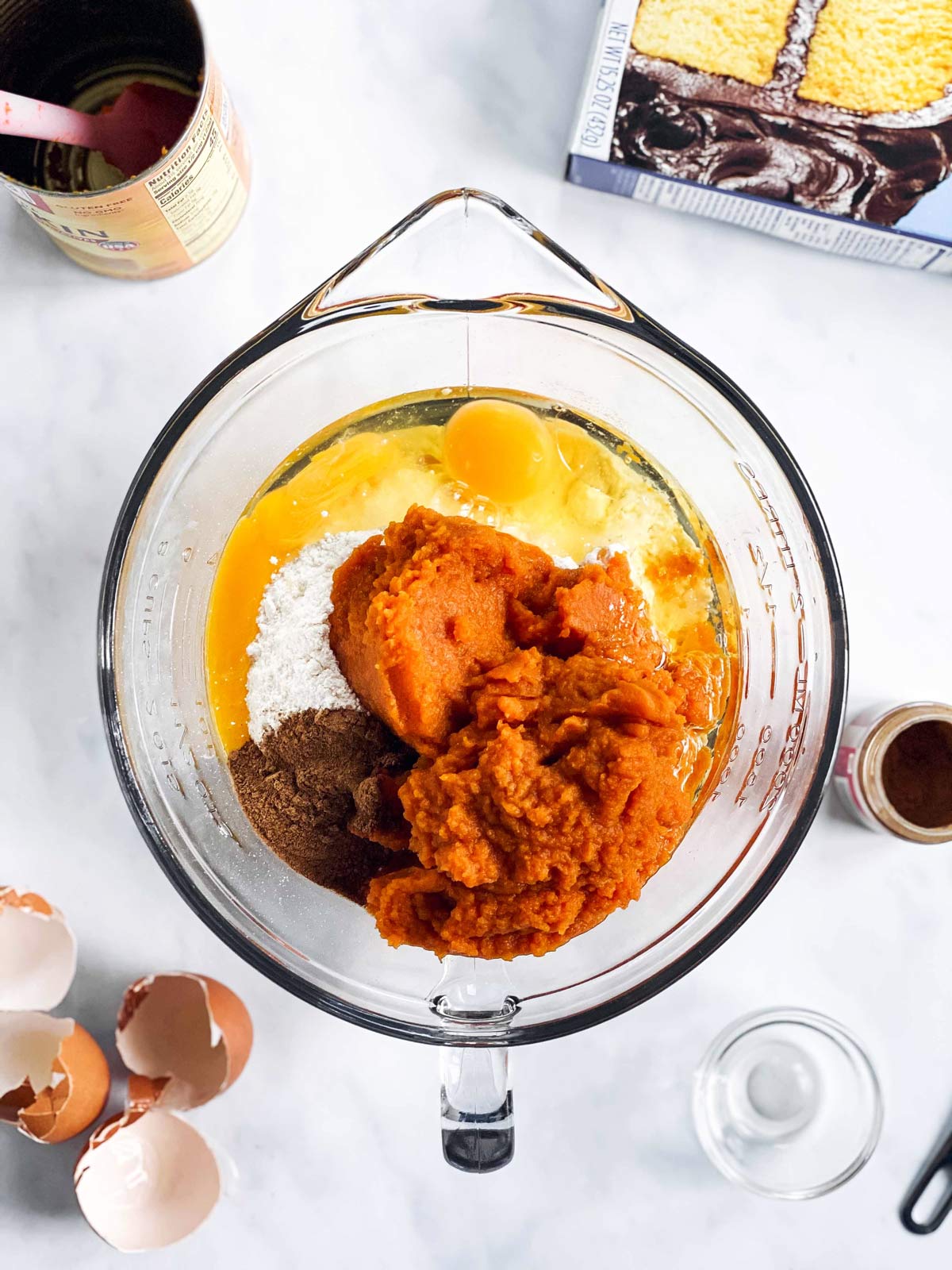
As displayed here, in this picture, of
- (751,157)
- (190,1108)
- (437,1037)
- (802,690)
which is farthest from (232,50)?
(190,1108)

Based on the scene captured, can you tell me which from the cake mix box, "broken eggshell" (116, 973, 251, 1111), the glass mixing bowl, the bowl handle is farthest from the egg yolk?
"broken eggshell" (116, 973, 251, 1111)

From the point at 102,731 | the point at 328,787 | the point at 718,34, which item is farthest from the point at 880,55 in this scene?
the point at 102,731

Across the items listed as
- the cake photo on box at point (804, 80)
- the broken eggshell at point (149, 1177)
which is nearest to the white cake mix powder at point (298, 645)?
the broken eggshell at point (149, 1177)

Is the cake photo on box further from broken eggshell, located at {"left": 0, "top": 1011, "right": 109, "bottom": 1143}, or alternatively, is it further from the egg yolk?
broken eggshell, located at {"left": 0, "top": 1011, "right": 109, "bottom": 1143}

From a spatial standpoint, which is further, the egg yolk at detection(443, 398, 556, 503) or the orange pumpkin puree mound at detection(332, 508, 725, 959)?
the egg yolk at detection(443, 398, 556, 503)

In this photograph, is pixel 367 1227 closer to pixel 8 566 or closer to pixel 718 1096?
pixel 718 1096

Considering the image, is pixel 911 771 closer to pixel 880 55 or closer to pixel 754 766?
pixel 754 766
